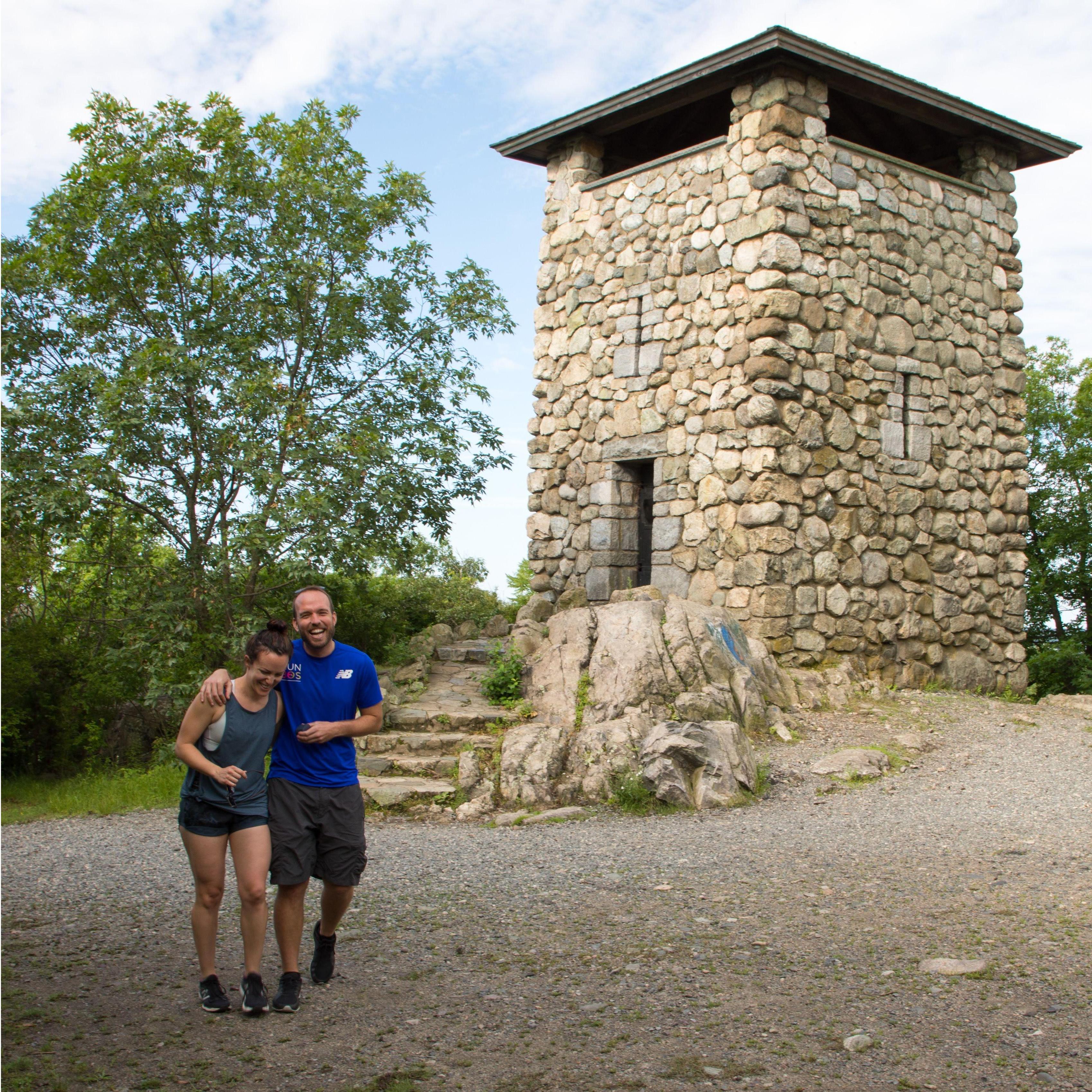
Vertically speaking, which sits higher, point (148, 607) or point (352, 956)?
point (148, 607)

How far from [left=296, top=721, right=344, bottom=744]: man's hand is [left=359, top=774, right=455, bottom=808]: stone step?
13.0ft

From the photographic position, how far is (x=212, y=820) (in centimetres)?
438

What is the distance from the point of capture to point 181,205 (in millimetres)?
10820

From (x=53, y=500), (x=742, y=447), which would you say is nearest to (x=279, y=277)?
(x=53, y=500)

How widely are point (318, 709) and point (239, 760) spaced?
14.8 inches

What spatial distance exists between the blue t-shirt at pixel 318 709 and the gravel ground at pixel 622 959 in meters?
0.89

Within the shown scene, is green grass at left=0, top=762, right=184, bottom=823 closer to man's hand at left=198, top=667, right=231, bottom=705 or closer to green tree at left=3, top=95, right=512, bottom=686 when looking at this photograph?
green tree at left=3, top=95, right=512, bottom=686

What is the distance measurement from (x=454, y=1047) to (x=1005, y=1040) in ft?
6.33

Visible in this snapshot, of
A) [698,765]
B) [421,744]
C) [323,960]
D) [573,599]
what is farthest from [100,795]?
[323,960]

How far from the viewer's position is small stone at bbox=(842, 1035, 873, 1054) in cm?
389

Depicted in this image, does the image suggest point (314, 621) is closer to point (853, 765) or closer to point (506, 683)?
point (853, 765)

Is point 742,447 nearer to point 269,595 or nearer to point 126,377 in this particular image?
point 269,595

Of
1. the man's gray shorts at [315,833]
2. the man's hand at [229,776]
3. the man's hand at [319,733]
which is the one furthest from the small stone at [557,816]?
the man's hand at [229,776]

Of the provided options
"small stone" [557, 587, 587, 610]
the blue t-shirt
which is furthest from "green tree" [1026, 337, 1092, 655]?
the blue t-shirt
